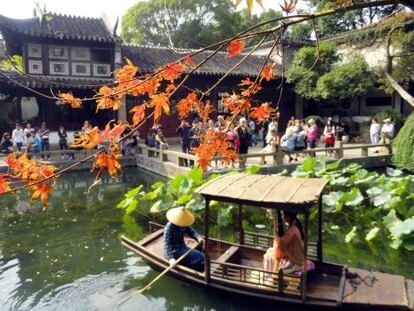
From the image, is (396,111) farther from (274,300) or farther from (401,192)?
(274,300)

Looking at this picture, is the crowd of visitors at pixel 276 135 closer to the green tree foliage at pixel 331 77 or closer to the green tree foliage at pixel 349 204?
the green tree foliage at pixel 349 204

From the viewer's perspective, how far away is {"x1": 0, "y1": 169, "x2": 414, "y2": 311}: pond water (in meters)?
6.37

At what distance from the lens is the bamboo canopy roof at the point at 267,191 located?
5.25m

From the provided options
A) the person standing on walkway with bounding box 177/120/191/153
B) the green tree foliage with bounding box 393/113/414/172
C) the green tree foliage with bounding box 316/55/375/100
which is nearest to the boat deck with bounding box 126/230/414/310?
the green tree foliage with bounding box 393/113/414/172

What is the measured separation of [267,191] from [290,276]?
1.11m

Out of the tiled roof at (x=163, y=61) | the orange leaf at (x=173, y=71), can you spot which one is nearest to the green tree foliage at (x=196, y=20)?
the tiled roof at (x=163, y=61)

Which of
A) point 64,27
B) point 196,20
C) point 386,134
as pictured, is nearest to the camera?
point 386,134

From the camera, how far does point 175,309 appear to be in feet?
20.5

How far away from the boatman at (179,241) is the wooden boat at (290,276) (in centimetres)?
17

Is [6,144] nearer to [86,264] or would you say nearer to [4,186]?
[86,264]

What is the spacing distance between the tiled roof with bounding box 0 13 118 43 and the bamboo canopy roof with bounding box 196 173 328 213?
13459 millimetres

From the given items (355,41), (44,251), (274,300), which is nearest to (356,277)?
(274,300)

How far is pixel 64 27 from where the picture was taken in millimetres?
19406

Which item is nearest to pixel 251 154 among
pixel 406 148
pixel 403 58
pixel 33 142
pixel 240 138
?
pixel 240 138
